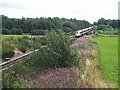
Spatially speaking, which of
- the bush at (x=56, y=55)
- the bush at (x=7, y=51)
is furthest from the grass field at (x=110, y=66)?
the bush at (x=7, y=51)

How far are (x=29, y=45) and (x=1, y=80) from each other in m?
43.8

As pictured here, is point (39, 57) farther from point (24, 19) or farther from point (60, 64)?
point (24, 19)

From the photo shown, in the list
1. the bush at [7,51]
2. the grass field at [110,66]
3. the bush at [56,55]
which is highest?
the bush at [56,55]

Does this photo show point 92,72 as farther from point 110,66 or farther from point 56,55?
point 110,66

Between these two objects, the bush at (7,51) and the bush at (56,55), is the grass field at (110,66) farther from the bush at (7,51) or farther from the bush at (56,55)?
the bush at (7,51)

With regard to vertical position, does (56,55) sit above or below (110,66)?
above

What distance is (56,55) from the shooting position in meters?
17.1

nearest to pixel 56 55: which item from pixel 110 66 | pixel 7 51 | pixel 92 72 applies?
pixel 92 72

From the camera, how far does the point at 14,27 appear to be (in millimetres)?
99875

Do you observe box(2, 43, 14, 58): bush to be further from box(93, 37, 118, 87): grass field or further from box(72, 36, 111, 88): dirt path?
box(72, 36, 111, 88): dirt path

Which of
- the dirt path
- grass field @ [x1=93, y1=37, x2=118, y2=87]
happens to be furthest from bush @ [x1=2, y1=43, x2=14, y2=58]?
the dirt path

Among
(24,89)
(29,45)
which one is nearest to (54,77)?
(24,89)

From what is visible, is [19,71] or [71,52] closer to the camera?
[19,71]

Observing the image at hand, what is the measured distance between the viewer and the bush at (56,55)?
16.8 metres
